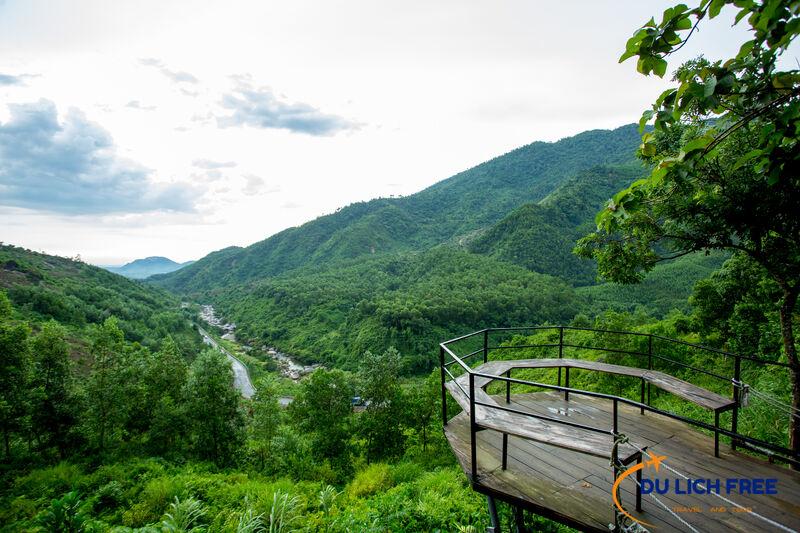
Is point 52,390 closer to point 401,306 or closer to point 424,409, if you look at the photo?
point 424,409

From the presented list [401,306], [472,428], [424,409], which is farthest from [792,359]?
[401,306]

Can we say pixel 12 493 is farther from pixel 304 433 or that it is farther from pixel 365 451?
pixel 365 451

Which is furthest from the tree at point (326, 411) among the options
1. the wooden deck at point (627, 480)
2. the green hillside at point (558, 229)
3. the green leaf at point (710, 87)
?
the green hillside at point (558, 229)

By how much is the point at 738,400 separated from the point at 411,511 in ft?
16.6

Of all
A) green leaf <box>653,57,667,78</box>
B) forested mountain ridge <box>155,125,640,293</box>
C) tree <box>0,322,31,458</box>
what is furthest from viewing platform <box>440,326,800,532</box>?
forested mountain ridge <box>155,125,640,293</box>

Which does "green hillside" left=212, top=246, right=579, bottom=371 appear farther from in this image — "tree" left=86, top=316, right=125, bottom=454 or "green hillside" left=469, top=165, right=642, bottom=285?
"tree" left=86, top=316, right=125, bottom=454

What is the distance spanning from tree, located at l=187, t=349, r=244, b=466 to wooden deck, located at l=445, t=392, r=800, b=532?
1577 centimetres

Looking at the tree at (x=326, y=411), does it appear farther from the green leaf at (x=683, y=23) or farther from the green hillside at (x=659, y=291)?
the green hillside at (x=659, y=291)

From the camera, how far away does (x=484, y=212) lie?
146m

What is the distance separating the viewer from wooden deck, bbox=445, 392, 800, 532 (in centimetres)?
325

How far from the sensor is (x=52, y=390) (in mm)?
14555

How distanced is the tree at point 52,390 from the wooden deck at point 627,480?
17.3m

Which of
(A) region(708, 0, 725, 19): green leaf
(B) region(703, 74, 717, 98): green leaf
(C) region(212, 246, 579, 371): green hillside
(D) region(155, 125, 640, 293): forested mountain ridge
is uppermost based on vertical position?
(D) region(155, 125, 640, 293): forested mountain ridge

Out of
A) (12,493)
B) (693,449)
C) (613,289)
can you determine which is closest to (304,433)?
(12,493)
